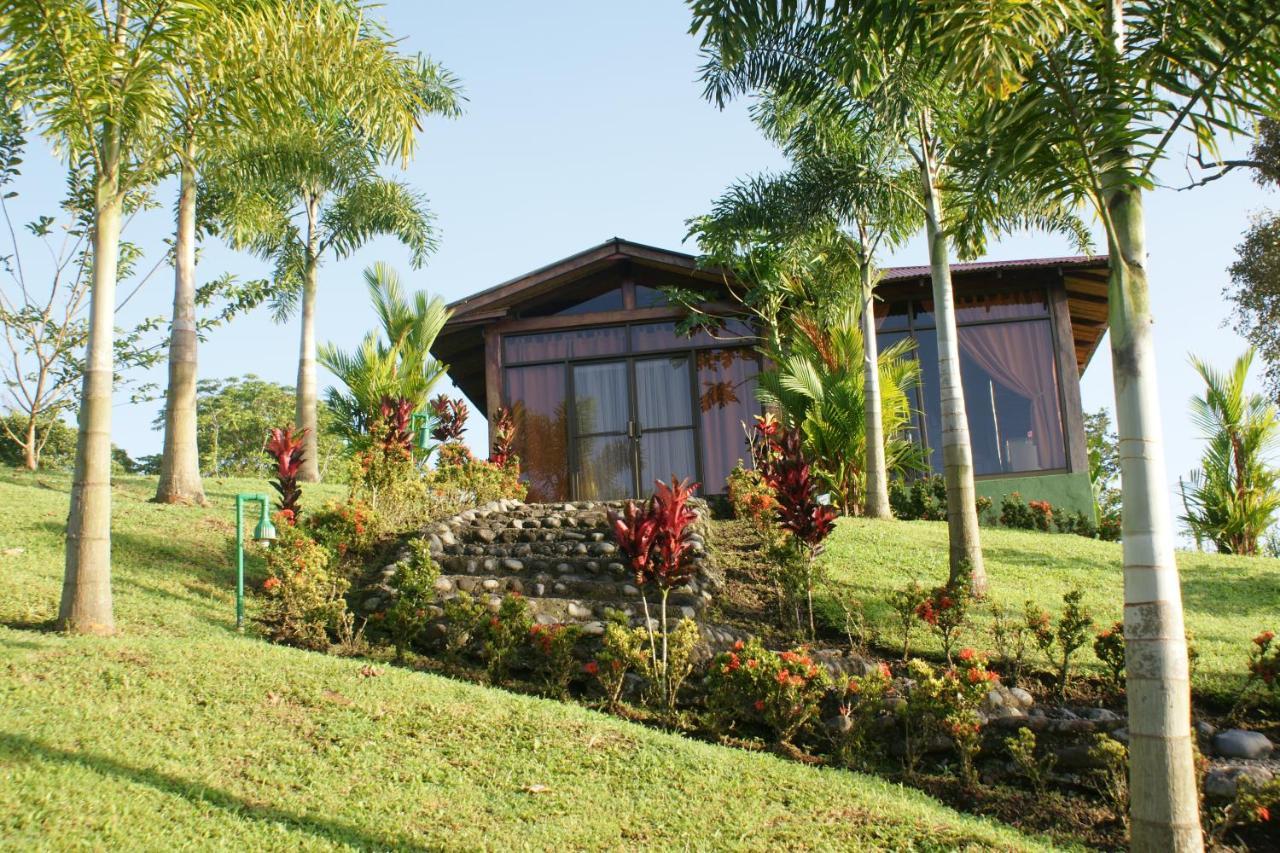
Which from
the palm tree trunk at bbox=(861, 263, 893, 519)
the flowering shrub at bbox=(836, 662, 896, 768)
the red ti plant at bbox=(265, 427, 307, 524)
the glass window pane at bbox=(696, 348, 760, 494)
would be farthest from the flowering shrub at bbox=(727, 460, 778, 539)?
the red ti plant at bbox=(265, 427, 307, 524)

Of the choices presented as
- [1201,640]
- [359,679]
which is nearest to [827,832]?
[359,679]

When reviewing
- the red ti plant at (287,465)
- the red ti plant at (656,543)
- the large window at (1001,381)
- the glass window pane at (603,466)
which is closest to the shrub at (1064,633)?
the red ti plant at (656,543)

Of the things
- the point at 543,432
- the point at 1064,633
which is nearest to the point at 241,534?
the point at 1064,633

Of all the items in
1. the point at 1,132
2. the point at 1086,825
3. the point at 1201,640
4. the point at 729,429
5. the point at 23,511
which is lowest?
the point at 1086,825

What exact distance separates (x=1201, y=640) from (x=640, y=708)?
458 centimetres

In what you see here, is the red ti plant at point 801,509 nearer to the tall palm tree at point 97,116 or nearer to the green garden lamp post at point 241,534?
the green garden lamp post at point 241,534

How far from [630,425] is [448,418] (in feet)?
8.83

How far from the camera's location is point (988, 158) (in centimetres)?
569

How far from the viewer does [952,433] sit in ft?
31.1

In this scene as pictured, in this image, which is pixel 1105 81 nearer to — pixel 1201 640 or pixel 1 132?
pixel 1201 640

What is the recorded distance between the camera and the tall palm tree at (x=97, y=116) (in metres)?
6.89

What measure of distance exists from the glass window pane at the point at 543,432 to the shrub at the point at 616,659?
326 inches

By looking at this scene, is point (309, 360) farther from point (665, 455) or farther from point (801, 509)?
point (801, 509)

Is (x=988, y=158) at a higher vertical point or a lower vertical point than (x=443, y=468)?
higher
